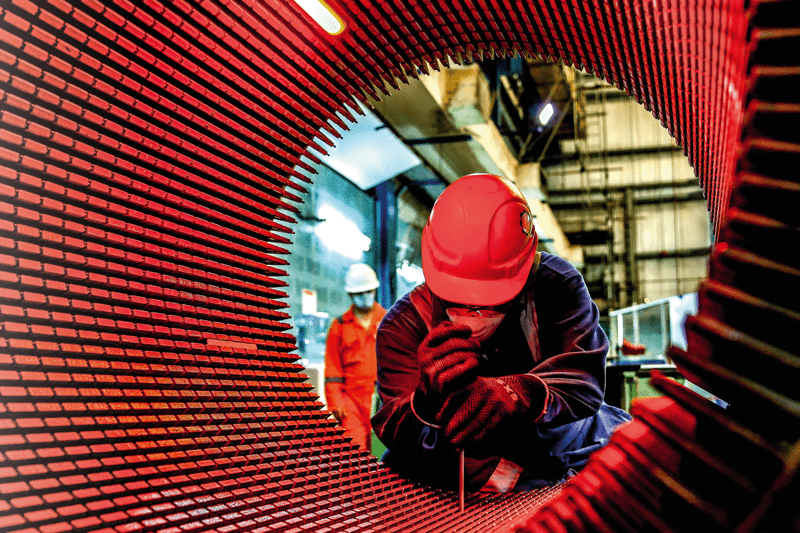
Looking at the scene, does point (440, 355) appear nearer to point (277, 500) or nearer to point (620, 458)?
point (277, 500)

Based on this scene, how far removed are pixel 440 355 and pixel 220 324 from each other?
0.51 metres

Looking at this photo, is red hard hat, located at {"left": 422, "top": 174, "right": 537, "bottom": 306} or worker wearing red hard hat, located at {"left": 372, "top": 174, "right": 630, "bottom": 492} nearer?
worker wearing red hard hat, located at {"left": 372, "top": 174, "right": 630, "bottom": 492}

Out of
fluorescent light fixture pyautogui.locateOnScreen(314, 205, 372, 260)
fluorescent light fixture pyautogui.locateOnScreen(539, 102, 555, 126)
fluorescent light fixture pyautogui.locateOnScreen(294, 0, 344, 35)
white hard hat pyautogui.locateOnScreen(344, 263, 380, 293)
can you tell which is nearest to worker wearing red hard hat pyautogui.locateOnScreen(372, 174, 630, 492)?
fluorescent light fixture pyautogui.locateOnScreen(294, 0, 344, 35)

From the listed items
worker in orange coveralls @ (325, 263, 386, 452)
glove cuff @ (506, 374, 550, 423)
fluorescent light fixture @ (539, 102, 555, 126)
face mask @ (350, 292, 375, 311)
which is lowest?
worker in orange coveralls @ (325, 263, 386, 452)

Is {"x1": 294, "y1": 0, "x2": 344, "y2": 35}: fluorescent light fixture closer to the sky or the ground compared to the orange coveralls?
closer to the sky

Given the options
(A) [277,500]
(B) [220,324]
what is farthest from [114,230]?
(A) [277,500]

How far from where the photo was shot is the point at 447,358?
4.46 ft

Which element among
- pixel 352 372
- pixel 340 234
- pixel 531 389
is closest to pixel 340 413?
pixel 352 372

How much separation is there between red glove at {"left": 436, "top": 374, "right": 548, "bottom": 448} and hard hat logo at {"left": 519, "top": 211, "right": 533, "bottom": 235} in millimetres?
458

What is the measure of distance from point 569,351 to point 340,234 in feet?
19.3

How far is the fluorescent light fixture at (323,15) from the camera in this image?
134 cm

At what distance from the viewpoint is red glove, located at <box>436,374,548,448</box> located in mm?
1392

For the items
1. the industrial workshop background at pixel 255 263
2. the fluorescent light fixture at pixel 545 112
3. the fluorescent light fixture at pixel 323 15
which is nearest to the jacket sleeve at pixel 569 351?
the industrial workshop background at pixel 255 263

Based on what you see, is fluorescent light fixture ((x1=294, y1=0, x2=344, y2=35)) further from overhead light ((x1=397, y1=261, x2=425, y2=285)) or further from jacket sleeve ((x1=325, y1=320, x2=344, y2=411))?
overhead light ((x1=397, y1=261, x2=425, y2=285))
